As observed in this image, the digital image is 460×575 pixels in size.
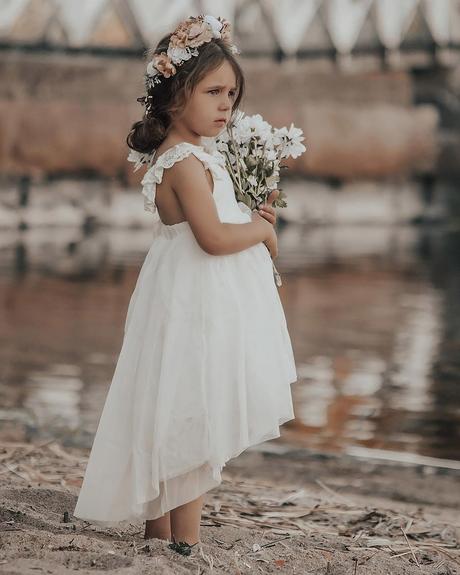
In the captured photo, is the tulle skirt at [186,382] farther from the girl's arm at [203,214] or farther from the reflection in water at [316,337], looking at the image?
the reflection in water at [316,337]

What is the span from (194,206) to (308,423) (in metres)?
2.57

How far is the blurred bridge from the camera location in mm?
14352

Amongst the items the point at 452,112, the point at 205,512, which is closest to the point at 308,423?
the point at 205,512

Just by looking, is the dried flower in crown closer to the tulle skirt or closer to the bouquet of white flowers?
the bouquet of white flowers

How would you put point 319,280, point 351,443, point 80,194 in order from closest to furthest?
point 351,443, point 319,280, point 80,194

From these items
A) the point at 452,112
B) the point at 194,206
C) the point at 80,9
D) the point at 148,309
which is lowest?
the point at 148,309

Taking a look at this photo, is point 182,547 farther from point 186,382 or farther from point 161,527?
point 186,382

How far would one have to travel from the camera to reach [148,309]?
9.89 ft

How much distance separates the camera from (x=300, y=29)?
14891 millimetres

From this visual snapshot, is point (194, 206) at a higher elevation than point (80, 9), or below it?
below

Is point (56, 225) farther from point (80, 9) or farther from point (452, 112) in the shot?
point (452, 112)

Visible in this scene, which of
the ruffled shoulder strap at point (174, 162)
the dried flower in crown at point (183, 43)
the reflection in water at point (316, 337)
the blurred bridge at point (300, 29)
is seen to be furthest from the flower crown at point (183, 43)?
the blurred bridge at point (300, 29)

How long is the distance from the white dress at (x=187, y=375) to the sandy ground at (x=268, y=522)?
155 mm

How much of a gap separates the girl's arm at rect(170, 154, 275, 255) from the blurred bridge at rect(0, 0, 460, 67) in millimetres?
11618
